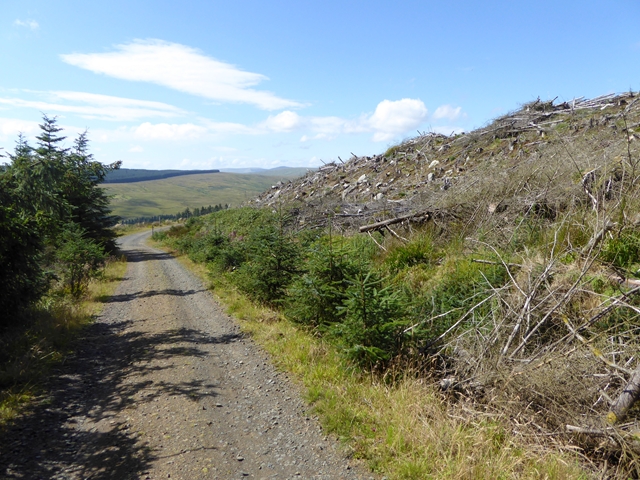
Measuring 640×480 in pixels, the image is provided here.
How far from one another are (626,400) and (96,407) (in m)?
6.32

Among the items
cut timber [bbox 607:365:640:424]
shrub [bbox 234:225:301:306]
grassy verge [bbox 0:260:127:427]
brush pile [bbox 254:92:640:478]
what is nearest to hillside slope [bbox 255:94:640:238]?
brush pile [bbox 254:92:640:478]

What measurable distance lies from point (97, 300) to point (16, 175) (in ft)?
22.0

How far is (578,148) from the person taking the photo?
332 inches

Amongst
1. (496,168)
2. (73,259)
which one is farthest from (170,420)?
(73,259)

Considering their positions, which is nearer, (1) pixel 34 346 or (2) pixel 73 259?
(1) pixel 34 346

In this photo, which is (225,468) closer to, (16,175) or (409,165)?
(16,175)

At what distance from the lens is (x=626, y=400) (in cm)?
372

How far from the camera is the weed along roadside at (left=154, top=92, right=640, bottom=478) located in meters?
3.93

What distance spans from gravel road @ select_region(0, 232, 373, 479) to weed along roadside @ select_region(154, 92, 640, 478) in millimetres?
471

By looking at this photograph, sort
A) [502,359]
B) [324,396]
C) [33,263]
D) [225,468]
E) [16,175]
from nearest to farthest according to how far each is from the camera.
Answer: [225,468], [502,359], [324,396], [16,175], [33,263]

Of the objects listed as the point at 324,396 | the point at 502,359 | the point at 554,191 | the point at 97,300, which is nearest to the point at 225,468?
the point at 324,396

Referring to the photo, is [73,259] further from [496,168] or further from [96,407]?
[496,168]

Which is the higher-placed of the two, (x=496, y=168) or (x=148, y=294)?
(x=496, y=168)

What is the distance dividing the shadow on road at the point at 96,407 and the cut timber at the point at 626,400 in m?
4.66
